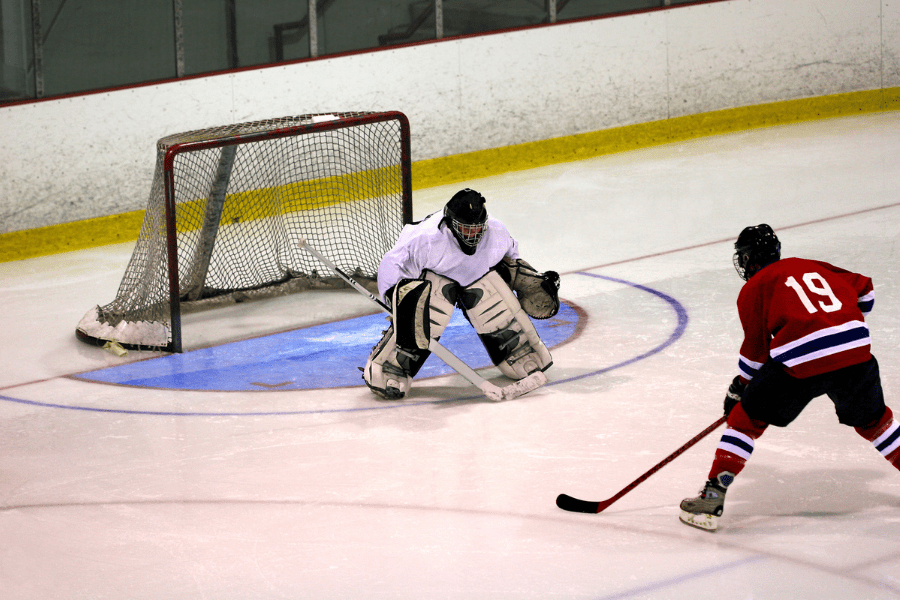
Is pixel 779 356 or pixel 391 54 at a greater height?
pixel 391 54

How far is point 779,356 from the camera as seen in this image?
3.13 metres

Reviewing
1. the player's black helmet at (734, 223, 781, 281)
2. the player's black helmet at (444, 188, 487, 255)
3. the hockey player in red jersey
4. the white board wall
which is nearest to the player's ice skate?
the hockey player in red jersey

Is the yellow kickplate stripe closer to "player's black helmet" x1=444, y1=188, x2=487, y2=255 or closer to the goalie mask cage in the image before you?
the goalie mask cage

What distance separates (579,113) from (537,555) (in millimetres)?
6395

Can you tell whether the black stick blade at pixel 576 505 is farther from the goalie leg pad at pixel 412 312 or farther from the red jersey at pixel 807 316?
the goalie leg pad at pixel 412 312

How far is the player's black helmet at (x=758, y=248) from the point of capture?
3244 mm

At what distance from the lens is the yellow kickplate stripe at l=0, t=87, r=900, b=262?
7352mm

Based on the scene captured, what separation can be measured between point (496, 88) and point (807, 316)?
5965 mm

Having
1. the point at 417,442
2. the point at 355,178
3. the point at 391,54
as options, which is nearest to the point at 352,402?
the point at 417,442

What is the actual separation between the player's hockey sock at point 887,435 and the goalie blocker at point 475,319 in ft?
5.24

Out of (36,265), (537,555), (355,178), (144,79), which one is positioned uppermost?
(144,79)

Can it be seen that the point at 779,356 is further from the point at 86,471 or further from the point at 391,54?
the point at 391,54

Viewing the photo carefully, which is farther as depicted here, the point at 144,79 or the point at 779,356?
the point at 144,79

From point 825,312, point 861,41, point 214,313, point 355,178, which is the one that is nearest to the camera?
point 825,312
